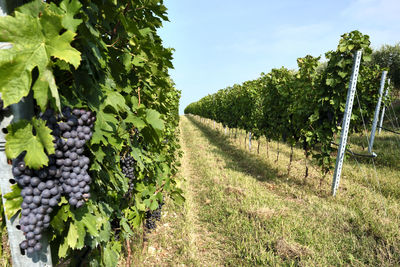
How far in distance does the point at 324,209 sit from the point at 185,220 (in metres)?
3.31

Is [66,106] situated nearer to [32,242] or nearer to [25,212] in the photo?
[25,212]

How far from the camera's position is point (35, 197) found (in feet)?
3.37

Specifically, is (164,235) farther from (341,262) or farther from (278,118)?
(278,118)

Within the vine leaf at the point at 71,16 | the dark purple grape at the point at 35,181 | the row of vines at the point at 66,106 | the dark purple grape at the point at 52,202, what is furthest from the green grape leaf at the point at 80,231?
the vine leaf at the point at 71,16

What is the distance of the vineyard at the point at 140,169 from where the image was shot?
0.98 metres

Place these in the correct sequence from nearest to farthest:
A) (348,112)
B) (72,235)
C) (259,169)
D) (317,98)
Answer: (72,235) → (348,112) → (317,98) → (259,169)

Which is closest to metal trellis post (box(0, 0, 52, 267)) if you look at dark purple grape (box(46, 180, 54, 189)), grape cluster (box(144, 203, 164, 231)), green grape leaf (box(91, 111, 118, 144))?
dark purple grape (box(46, 180, 54, 189))

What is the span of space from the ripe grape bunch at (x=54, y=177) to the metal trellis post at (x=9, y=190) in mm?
65

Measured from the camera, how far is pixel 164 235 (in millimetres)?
4242

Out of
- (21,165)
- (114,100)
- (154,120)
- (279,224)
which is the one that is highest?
(114,100)

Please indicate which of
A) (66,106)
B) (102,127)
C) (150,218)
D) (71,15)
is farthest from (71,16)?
(150,218)

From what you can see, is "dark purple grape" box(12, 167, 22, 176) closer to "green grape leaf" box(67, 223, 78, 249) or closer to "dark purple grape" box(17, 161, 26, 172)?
"dark purple grape" box(17, 161, 26, 172)

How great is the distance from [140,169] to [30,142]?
201cm

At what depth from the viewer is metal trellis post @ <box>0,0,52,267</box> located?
1.01 m
